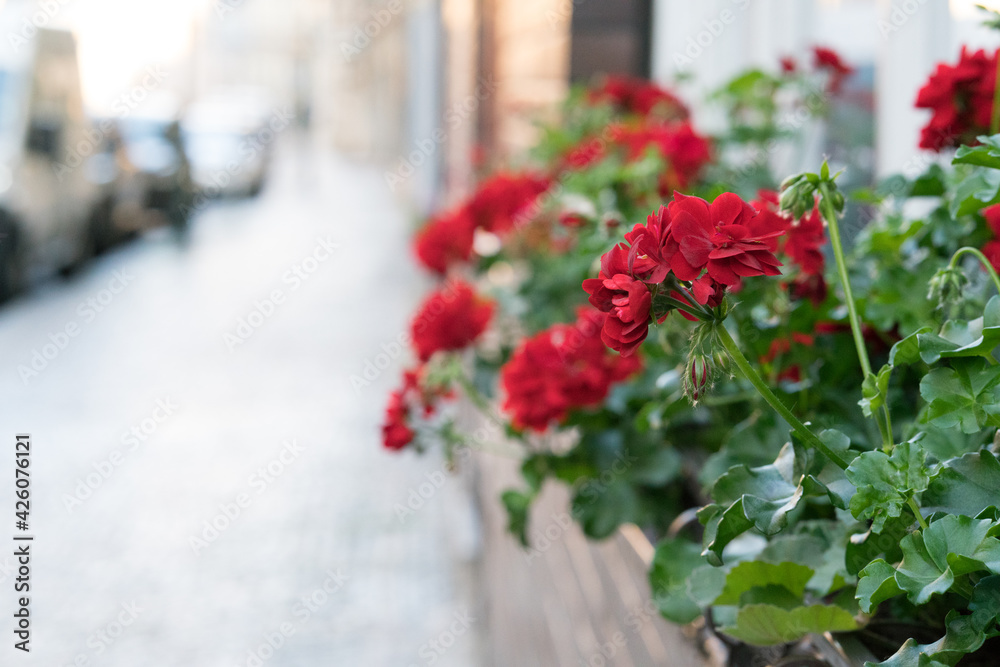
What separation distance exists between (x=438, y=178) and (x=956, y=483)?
38.4 ft

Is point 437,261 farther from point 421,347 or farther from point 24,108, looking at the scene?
point 24,108

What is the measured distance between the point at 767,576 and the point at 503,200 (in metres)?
1.69

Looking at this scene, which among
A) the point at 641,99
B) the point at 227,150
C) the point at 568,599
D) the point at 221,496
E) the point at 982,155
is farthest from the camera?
the point at 227,150

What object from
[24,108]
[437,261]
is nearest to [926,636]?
[437,261]

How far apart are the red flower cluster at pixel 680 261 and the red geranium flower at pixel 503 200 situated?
1676mm

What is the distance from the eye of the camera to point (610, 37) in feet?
12.0

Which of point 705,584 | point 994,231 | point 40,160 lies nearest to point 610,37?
point 994,231

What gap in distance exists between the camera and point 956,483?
0.72 m

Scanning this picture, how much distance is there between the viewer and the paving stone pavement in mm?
3189

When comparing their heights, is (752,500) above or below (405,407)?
above

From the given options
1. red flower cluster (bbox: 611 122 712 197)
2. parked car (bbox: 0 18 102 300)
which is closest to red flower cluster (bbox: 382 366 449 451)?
red flower cluster (bbox: 611 122 712 197)

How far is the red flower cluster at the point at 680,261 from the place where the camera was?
2.11 feet

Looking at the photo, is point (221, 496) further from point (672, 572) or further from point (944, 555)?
point (944, 555)

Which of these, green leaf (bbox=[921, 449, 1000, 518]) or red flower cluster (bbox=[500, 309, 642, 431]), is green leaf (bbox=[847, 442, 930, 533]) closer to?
green leaf (bbox=[921, 449, 1000, 518])
